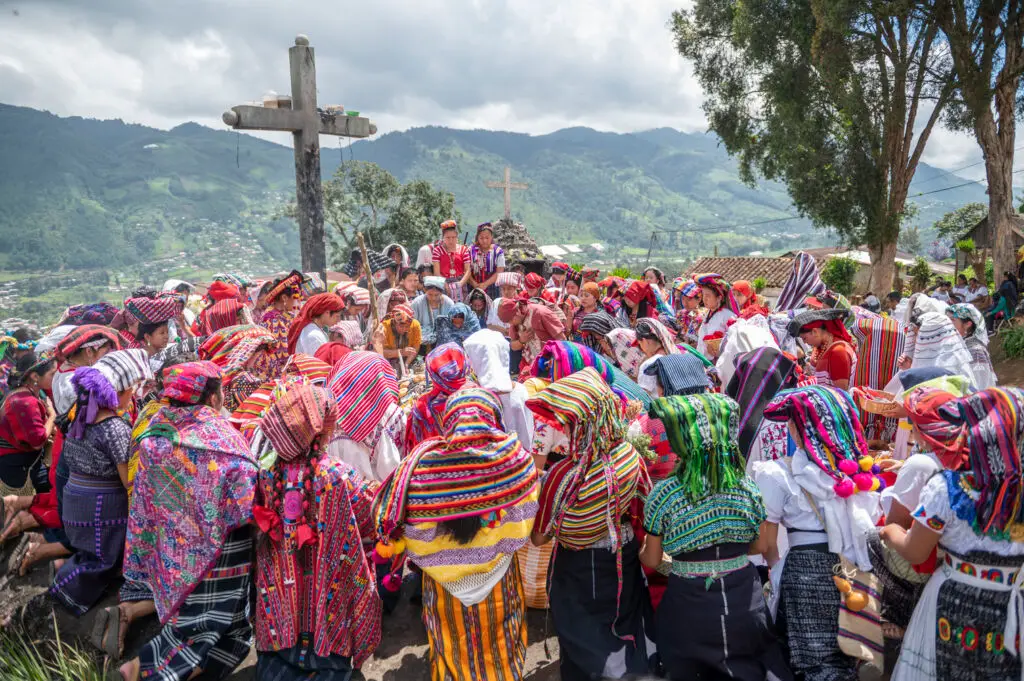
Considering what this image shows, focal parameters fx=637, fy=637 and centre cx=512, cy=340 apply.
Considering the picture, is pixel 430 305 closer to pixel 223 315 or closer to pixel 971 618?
pixel 223 315

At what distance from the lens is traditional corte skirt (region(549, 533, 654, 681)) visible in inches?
115

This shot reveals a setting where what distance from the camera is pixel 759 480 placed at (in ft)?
9.14

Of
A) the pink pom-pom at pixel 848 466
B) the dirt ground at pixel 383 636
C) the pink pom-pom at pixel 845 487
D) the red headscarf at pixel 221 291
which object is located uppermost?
the red headscarf at pixel 221 291

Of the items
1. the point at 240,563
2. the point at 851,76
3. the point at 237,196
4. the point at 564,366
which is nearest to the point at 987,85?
the point at 851,76

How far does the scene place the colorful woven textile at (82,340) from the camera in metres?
4.34

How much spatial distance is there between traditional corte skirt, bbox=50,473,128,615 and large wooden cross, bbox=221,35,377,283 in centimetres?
510

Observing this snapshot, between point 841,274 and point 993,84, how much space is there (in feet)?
74.2

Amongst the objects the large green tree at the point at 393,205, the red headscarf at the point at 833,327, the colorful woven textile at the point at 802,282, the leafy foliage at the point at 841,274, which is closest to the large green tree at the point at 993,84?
the colorful woven textile at the point at 802,282

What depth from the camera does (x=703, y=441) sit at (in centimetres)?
262

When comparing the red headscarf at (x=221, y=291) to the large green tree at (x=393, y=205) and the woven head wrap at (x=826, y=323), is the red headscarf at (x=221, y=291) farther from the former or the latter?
the large green tree at (x=393, y=205)

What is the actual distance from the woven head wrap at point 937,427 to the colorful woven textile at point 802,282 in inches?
183

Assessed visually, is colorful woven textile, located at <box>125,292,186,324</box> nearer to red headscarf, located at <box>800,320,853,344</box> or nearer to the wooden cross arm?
the wooden cross arm

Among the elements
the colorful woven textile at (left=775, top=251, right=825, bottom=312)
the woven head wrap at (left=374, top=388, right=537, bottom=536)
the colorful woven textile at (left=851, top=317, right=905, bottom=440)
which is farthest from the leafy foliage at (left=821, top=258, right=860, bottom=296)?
the woven head wrap at (left=374, top=388, right=537, bottom=536)

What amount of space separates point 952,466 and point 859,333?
3735mm
